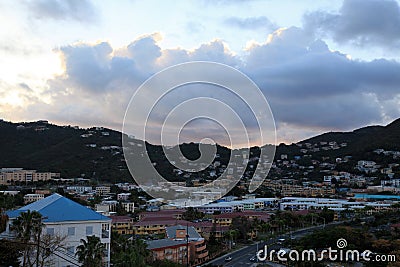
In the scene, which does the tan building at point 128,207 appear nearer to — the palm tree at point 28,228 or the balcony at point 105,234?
the balcony at point 105,234

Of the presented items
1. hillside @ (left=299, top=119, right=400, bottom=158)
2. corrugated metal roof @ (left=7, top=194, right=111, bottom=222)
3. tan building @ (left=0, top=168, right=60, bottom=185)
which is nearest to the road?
corrugated metal roof @ (left=7, top=194, right=111, bottom=222)

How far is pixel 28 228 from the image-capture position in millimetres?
10578

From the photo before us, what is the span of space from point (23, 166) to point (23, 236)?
4722 cm

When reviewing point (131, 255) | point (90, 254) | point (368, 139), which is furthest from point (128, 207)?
point (368, 139)

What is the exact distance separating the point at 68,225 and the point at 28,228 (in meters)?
1.61

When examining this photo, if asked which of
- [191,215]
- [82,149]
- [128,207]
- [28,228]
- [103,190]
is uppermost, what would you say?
[82,149]

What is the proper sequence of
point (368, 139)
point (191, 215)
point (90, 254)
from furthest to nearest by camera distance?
1. point (368, 139)
2. point (191, 215)
3. point (90, 254)

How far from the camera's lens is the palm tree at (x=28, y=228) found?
10461 millimetres

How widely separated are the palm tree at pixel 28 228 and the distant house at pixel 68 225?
85 centimetres

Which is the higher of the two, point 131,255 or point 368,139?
point 368,139

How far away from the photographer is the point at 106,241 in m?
12.8

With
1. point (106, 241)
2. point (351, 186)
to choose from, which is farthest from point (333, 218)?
point (351, 186)

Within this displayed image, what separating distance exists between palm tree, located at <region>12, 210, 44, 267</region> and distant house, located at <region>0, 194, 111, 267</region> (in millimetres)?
849

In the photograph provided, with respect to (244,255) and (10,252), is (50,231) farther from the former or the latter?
(244,255)
